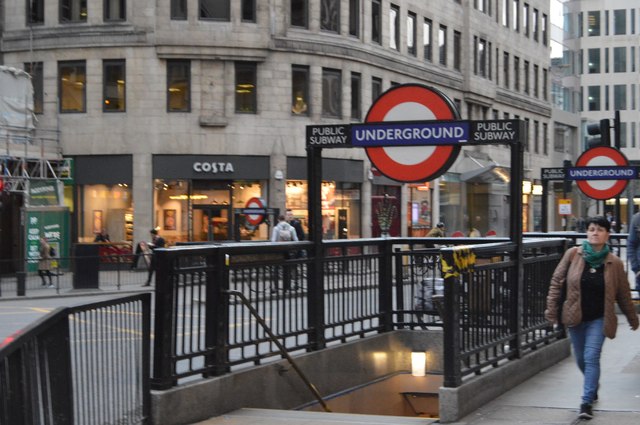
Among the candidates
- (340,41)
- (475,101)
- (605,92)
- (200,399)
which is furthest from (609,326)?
(605,92)

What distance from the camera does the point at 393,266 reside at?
1295 cm

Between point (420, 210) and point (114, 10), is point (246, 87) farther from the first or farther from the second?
point (420, 210)

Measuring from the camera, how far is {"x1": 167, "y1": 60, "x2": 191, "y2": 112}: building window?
3991 cm

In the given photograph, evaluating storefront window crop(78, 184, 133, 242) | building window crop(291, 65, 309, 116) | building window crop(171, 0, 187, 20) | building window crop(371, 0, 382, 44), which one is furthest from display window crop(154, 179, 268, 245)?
building window crop(371, 0, 382, 44)

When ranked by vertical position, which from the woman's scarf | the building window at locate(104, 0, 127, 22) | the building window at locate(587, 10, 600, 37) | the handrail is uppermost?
the building window at locate(587, 10, 600, 37)

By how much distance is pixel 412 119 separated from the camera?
34.8ft

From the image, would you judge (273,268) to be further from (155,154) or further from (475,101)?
(475,101)

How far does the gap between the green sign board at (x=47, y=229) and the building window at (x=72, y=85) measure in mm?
5855

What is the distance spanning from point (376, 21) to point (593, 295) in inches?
1493

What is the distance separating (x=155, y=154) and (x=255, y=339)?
3025 centimetres

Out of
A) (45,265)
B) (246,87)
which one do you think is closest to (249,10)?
(246,87)

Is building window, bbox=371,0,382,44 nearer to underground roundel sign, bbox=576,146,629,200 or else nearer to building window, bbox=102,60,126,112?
building window, bbox=102,60,126,112

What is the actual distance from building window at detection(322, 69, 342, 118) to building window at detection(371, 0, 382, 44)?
11.7ft

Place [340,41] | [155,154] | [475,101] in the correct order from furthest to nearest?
[475,101] → [340,41] → [155,154]
